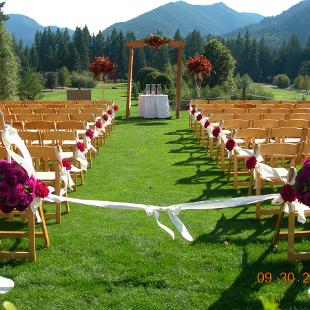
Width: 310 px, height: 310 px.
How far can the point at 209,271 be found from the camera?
4.55 meters

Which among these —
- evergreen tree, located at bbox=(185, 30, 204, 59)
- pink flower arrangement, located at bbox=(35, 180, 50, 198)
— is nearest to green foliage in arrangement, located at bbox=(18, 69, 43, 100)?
pink flower arrangement, located at bbox=(35, 180, 50, 198)

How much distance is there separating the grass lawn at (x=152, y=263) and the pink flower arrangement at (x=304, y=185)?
0.77m

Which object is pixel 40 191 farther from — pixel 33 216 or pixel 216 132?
pixel 216 132

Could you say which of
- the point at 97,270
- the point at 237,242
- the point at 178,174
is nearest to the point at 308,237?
the point at 237,242

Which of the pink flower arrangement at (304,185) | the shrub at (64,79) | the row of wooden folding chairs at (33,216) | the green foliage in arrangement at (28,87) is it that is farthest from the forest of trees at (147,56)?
the pink flower arrangement at (304,185)

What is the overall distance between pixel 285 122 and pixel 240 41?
10419cm

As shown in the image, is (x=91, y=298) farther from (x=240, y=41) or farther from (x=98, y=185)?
(x=240, y=41)

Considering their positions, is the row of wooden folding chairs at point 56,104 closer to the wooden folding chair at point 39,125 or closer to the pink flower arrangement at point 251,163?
the wooden folding chair at point 39,125

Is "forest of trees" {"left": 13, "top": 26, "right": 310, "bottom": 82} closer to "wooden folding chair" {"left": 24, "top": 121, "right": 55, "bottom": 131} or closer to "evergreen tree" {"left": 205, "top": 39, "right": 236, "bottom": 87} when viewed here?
"evergreen tree" {"left": 205, "top": 39, "right": 236, "bottom": 87}

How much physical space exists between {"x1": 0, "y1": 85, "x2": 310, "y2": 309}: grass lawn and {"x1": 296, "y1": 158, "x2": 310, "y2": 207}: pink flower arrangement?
2.53 feet

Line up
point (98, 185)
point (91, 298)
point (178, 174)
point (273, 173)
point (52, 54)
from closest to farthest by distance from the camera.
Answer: point (91, 298), point (273, 173), point (98, 185), point (178, 174), point (52, 54)

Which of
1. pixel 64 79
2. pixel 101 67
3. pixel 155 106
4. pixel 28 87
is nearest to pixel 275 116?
pixel 155 106

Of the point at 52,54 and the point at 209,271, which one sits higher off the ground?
the point at 52,54

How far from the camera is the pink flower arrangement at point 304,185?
13.4 feet
